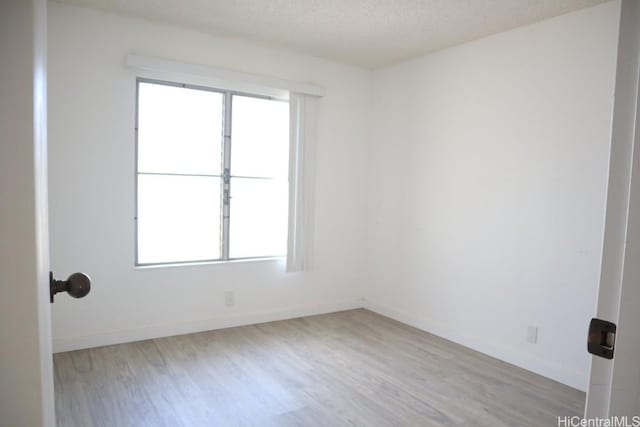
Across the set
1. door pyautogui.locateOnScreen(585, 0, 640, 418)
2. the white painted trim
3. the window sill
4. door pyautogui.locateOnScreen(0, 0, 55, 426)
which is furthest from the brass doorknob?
the white painted trim

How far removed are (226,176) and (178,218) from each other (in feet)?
1.92

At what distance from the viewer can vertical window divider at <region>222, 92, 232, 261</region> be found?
3797 mm

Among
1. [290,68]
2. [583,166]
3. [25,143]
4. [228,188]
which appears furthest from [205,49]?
[25,143]

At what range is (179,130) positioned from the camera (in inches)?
142

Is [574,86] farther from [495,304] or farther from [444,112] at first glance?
[495,304]

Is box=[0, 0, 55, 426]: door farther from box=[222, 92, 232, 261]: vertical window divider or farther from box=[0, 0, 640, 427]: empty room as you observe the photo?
box=[222, 92, 232, 261]: vertical window divider

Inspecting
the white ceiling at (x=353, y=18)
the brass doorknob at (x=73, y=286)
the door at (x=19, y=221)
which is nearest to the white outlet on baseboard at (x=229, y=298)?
the white ceiling at (x=353, y=18)

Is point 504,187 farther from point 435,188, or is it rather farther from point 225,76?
point 225,76

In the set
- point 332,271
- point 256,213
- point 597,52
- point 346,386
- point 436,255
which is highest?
point 597,52

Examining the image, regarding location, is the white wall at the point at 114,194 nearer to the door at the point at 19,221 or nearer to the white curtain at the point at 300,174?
the white curtain at the point at 300,174

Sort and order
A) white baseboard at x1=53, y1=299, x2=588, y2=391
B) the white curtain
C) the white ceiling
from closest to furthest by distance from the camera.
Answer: the white ceiling, white baseboard at x1=53, y1=299, x2=588, y2=391, the white curtain

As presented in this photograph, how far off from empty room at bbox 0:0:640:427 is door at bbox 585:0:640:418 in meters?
1.83

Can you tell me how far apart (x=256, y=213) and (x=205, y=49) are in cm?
158

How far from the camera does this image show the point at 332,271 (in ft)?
14.8
